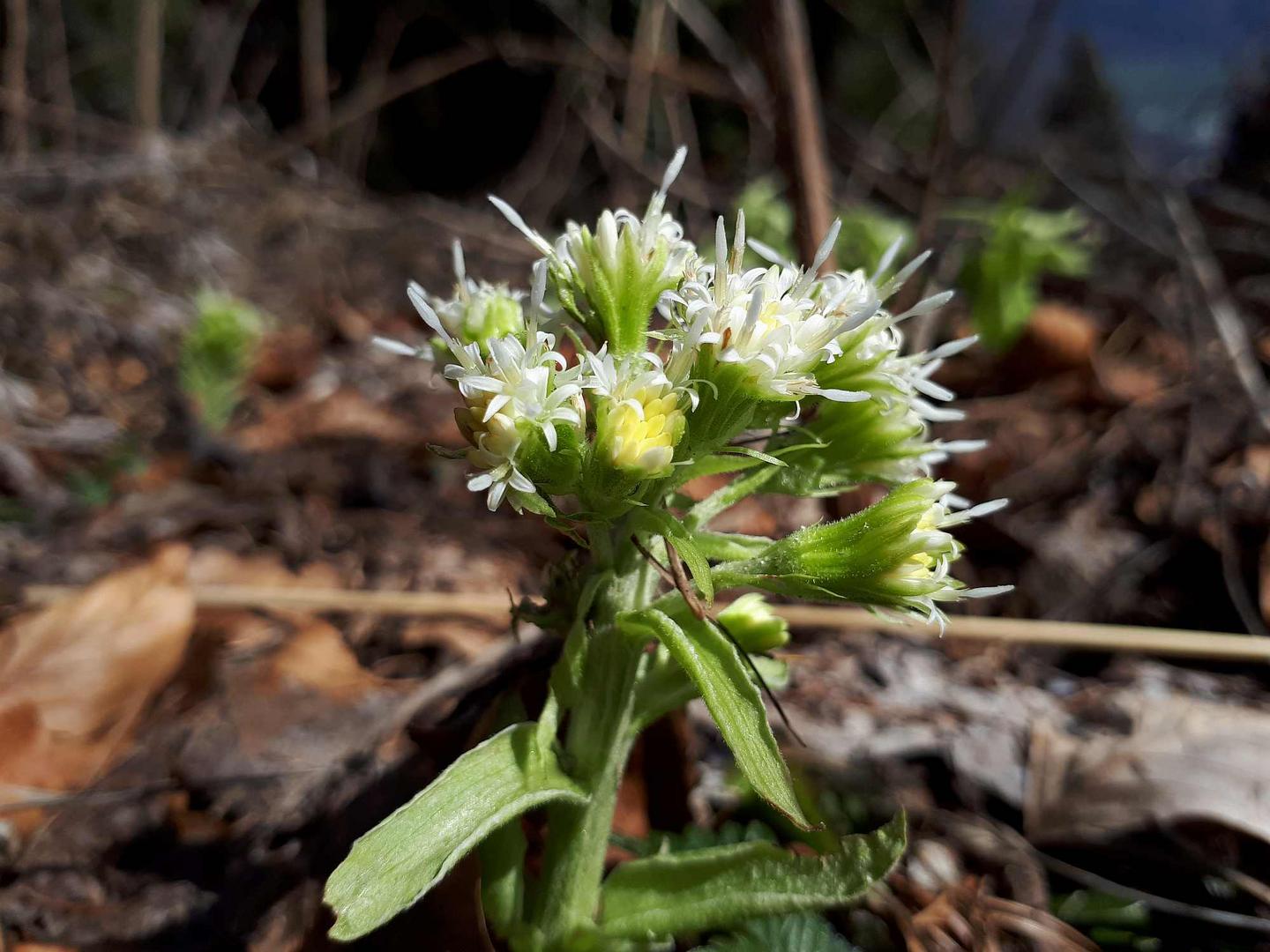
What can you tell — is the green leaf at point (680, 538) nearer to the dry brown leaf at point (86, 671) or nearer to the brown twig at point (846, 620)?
the brown twig at point (846, 620)

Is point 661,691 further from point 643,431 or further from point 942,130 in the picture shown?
point 942,130

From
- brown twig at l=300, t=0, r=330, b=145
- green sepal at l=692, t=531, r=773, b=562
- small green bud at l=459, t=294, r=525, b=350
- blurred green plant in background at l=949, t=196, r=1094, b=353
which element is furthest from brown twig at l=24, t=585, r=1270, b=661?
brown twig at l=300, t=0, r=330, b=145

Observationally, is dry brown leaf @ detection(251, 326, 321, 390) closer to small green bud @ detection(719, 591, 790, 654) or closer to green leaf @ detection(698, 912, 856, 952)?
small green bud @ detection(719, 591, 790, 654)

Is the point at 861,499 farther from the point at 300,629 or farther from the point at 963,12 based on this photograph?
the point at 963,12

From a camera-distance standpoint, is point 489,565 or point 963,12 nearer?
point 489,565

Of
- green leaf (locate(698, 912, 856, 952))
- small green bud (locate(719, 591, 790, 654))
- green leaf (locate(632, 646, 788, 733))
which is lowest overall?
green leaf (locate(698, 912, 856, 952))

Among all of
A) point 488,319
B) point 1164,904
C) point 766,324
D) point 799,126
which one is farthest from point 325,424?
point 1164,904

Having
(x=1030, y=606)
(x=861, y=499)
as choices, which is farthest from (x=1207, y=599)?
(x=861, y=499)
